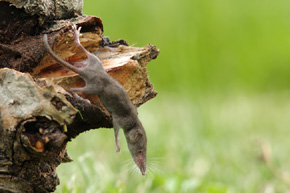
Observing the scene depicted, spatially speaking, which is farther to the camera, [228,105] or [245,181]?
[228,105]

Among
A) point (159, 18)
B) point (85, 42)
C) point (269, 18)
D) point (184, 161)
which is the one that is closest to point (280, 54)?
point (269, 18)

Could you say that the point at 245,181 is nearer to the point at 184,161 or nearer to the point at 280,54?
the point at 184,161

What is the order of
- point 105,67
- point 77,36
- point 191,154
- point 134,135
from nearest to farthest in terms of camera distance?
point 77,36 → point 105,67 → point 134,135 → point 191,154

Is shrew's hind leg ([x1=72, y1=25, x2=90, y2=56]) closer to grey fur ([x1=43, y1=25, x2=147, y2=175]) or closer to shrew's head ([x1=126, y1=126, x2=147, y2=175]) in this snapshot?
grey fur ([x1=43, y1=25, x2=147, y2=175])

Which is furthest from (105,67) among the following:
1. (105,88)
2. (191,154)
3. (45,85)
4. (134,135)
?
(191,154)

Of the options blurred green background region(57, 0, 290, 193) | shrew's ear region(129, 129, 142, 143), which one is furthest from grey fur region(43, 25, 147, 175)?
blurred green background region(57, 0, 290, 193)

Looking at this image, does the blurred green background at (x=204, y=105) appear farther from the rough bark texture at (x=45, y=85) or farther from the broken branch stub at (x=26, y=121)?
the broken branch stub at (x=26, y=121)

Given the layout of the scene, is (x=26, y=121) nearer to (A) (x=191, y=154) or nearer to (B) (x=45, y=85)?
(B) (x=45, y=85)
